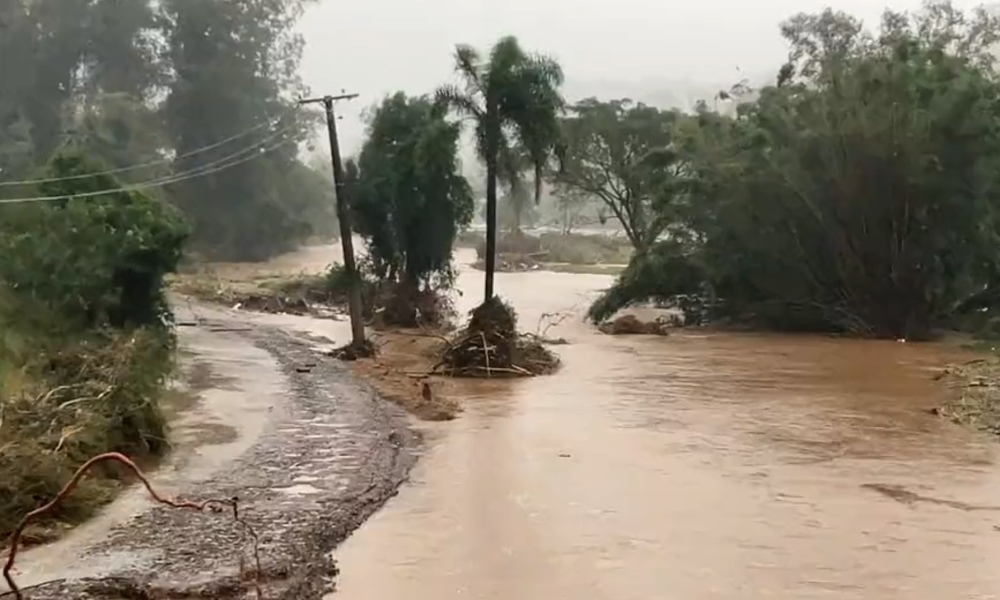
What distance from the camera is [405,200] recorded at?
29.4 metres

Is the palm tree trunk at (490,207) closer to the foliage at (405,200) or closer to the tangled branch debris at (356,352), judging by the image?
the tangled branch debris at (356,352)

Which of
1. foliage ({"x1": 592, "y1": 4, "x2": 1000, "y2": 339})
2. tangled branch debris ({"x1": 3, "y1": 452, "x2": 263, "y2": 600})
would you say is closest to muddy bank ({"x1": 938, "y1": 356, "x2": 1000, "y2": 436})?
foliage ({"x1": 592, "y1": 4, "x2": 1000, "y2": 339})

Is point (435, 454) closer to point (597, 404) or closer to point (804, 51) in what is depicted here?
point (597, 404)

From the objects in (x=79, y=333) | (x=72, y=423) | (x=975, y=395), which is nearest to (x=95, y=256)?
(x=79, y=333)

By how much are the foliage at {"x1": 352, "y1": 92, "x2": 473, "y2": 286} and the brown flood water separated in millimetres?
9857

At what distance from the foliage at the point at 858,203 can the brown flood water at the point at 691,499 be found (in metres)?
7.16

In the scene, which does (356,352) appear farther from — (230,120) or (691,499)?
(230,120)

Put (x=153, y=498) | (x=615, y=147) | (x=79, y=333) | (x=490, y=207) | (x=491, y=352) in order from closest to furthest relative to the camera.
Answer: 1. (x=153, y=498)
2. (x=79, y=333)
3. (x=491, y=352)
4. (x=490, y=207)
5. (x=615, y=147)

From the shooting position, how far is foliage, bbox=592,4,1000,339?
25.7 metres

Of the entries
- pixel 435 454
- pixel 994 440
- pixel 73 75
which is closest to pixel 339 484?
pixel 435 454

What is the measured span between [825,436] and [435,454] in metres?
4.97

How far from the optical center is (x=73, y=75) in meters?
57.4

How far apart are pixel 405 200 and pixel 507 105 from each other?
625cm

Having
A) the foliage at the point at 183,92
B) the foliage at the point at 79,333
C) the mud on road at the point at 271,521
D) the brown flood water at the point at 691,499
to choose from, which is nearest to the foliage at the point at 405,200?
the foliage at the point at 79,333
